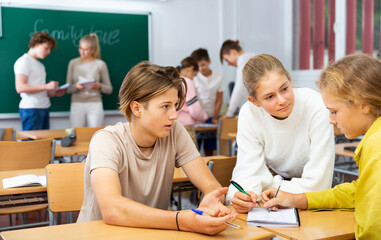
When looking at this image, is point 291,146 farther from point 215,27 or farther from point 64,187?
point 215,27

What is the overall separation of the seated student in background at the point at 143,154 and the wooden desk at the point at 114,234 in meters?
0.08

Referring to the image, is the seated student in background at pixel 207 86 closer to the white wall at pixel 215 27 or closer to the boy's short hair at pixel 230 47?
the boy's short hair at pixel 230 47

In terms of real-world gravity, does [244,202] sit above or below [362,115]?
below

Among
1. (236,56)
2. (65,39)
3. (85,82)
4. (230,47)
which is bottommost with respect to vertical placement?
(85,82)

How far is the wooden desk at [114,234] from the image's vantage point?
129 centimetres

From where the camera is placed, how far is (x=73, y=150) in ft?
10.9

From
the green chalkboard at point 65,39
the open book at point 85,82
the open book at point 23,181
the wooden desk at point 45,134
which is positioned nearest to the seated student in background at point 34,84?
the open book at point 85,82

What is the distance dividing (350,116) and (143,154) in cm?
79

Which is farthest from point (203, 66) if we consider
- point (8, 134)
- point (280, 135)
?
point (280, 135)

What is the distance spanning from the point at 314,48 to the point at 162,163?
15.2 ft

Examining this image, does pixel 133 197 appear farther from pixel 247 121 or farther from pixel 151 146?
pixel 247 121

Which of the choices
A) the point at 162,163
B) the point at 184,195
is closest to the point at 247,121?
the point at 162,163

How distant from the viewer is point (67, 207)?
197 cm

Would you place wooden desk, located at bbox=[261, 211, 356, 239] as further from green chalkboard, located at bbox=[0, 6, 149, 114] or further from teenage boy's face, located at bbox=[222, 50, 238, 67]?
green chalkboard, located at bbox=[0, 6, 149, 114]
